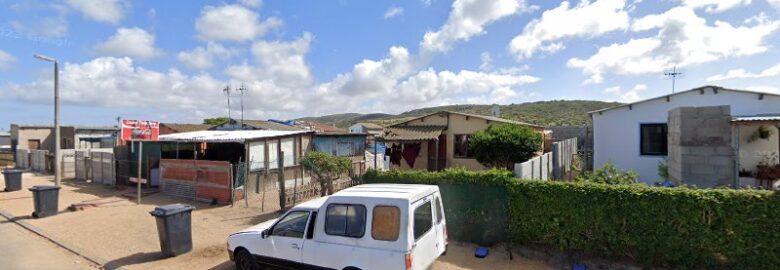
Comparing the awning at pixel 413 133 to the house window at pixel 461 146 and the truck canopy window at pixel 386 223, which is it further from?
the truck canopy window at pixel 386 223

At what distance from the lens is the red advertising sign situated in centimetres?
1309

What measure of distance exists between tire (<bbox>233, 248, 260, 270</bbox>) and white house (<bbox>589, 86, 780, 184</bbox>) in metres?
13.0

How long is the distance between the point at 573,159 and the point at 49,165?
31.2 m

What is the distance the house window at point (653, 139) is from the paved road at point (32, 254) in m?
16.6

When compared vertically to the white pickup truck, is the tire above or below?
below

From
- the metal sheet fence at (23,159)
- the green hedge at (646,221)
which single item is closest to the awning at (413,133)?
the green hedge at (646,221)

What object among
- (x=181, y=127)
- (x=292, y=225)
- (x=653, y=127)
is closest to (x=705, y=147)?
(x=653, y=127)

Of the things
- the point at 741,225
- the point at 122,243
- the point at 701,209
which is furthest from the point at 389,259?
the point at 122,243

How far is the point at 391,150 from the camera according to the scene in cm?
1945

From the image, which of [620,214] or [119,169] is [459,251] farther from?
[119,169]

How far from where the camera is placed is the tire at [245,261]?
6986 millimetres

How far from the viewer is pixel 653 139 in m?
14.3

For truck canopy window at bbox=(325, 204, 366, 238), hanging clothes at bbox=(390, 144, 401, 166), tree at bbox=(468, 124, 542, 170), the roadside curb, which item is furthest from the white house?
the roadside curb

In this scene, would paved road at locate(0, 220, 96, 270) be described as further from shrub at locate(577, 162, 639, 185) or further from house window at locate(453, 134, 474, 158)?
house window at locate(453, 134, 474, 158)
